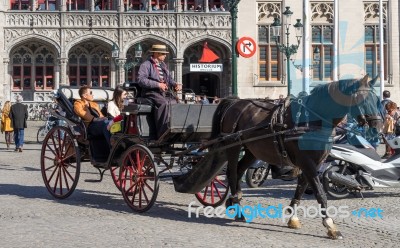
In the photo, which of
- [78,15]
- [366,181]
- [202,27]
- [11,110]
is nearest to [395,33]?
[202,27]

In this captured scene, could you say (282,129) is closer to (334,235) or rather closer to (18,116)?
(334,235)

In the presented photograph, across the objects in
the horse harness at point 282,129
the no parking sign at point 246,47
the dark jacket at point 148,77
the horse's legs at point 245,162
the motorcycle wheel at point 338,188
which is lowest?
the motorcycle wheel at point 338,188

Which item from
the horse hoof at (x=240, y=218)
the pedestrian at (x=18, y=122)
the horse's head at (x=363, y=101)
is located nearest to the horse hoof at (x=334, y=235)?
the horse's head at (x=363, y=101)

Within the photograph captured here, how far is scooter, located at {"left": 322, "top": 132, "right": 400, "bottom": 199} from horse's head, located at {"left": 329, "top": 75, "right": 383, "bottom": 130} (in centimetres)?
263

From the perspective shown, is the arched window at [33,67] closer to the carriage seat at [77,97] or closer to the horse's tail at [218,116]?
the carriage seat at [77,97]

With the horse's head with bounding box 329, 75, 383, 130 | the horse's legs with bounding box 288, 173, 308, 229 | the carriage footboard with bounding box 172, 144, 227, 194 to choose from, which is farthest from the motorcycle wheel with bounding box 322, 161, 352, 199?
the horse's head with bounding box 329, 75, 383, 130

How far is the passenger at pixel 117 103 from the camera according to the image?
920 centimetres

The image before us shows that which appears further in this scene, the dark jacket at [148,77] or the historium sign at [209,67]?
the historium sign at [209,67]

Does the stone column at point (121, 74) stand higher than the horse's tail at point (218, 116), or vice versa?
the stone column at point (121, 74)

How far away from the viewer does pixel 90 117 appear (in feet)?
29.6

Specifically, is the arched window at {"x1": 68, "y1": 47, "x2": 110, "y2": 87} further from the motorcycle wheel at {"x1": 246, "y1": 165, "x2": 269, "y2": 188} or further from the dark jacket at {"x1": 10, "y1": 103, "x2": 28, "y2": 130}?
the motorcycle wheel at {"x1": 246, "y1": 165, "x2": 269, "y2": 188}

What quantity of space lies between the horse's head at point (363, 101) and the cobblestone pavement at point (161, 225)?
111 centimetres

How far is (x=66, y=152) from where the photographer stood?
9.10 metres

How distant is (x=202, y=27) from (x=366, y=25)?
8.04 m
